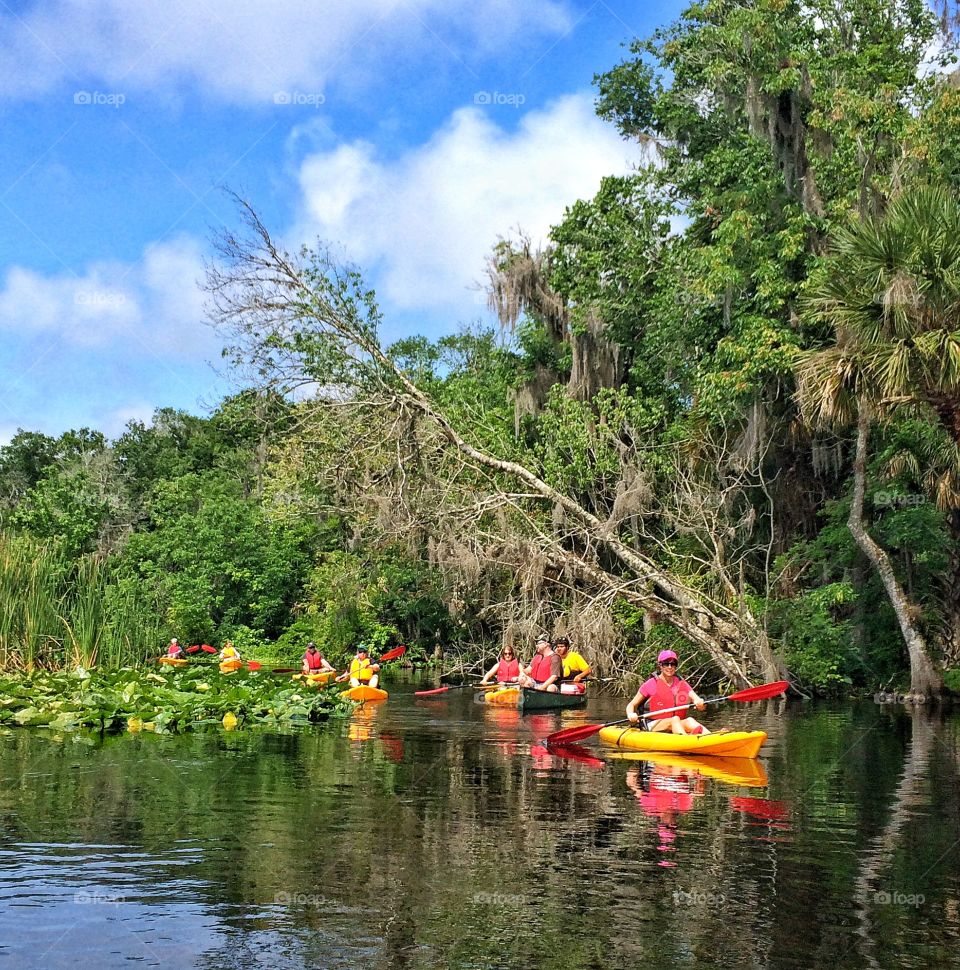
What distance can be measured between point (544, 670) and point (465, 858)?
48.2ft

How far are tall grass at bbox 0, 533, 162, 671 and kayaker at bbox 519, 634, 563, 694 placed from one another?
7.34 meters

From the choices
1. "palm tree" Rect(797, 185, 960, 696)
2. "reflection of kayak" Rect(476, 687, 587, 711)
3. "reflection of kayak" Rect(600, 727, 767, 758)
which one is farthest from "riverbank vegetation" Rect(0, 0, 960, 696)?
"reflection of kayak" Rect(600, 727, 767, 758)

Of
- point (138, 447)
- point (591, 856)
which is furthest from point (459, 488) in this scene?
point (138, 447)

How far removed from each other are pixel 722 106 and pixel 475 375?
12.2m

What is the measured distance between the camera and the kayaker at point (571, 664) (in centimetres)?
2369

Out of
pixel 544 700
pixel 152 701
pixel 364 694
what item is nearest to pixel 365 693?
pixel 364 694

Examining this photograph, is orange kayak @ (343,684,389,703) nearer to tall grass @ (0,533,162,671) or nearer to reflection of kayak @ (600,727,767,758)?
tall grass @ (0,533,162,671)

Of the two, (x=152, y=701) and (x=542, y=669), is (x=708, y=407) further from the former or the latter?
(x=152, y=701)

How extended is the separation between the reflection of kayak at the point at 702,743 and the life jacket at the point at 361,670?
1019 centimetres

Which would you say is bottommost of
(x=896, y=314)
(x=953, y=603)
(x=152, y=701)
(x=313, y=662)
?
(x=152, y=701)

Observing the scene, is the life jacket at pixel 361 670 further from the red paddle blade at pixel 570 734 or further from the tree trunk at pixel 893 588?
the tree trunk at pixel 893 588

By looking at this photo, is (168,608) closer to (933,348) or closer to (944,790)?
(933,348)

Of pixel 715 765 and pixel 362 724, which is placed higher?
pixel 362 724

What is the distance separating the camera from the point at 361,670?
24844 millimetres
